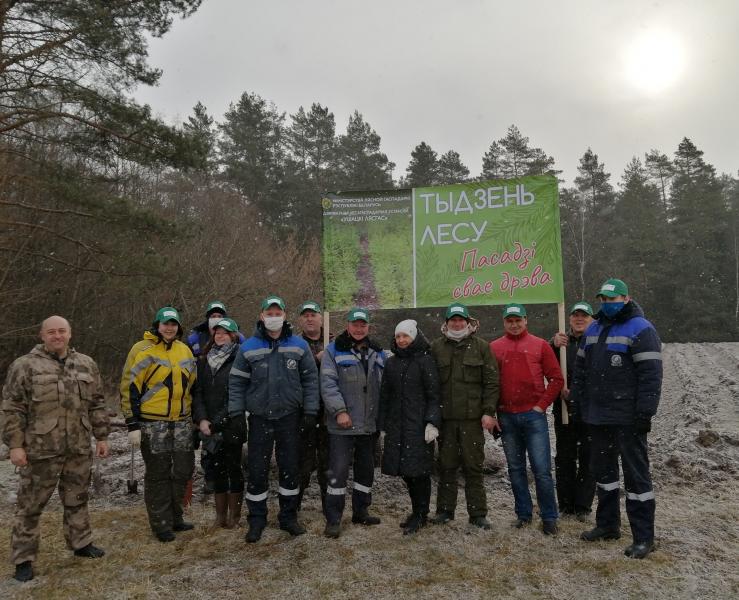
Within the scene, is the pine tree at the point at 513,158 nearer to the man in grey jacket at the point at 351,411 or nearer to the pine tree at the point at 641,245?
the pine tree at the point at 641,245

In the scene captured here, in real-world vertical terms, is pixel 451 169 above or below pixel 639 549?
above

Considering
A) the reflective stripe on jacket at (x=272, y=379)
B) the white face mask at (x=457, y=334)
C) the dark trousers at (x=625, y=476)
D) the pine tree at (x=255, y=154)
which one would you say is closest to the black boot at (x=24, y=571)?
the reflective stripe on jacket at (x=272, y=379)

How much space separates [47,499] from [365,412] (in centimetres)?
270

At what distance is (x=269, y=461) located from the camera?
489cm

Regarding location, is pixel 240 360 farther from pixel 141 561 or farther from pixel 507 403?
pixel 507 403

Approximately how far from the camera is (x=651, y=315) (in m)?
37.0

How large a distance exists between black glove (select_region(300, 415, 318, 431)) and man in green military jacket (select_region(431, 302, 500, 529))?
1209mm

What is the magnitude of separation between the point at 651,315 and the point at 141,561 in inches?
1536

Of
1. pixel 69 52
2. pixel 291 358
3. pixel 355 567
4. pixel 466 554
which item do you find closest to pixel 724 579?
pixel 466 554

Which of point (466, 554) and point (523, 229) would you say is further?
point (523, 229)

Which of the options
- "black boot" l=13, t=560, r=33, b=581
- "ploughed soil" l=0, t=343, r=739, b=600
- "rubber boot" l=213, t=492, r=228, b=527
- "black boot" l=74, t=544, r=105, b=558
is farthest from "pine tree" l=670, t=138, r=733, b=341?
"black boot" l=13, t=560, r=33, b=581

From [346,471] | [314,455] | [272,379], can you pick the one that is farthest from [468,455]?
[272,379]

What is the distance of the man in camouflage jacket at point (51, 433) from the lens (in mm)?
4086

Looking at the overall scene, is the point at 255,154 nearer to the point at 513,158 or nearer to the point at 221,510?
the point at 513,158
